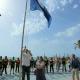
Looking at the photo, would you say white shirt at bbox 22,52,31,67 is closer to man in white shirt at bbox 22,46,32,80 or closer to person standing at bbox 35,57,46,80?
man in white shirt at bbox 22,46,32,80

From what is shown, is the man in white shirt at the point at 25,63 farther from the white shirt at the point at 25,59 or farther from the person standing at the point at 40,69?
the person standing at the point at 40,69

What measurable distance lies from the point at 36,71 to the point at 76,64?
3.91 metres

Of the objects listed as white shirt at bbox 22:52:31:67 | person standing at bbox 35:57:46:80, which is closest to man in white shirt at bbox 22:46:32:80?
white shirt at bbox 22:52:31:67

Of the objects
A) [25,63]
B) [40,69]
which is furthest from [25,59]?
[40,69]

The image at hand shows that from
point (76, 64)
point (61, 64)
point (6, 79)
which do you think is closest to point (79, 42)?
point (61, 64)

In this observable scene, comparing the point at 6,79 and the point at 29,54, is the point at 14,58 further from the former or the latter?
the point at 29,54

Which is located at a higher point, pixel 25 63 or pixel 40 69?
pixel 25 63

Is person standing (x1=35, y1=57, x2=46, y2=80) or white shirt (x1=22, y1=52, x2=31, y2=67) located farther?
white shirt (x1=22, y1=52, x2=31, y2=67)

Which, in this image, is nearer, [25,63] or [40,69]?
[40,69]

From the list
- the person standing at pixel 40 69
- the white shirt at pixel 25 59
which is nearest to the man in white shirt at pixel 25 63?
the white shirt at pixel 25 59

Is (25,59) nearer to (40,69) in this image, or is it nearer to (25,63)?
(25,63)

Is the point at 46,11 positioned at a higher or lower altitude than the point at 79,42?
lower

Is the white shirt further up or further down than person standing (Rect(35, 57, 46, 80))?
further up

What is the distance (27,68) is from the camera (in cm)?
1727
